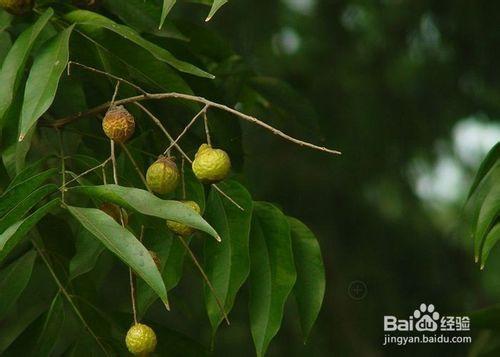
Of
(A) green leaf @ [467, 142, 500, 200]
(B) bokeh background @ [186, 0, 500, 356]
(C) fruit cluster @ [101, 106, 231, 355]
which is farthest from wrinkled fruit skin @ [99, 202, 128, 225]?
(B) bokeh background @ [186, 0, 500, 356]

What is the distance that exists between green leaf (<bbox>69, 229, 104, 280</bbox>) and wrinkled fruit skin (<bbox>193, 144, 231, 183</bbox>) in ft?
0.47

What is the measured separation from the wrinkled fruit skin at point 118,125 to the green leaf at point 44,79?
0.22 ft

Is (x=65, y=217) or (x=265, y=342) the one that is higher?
(x=65, y=217)

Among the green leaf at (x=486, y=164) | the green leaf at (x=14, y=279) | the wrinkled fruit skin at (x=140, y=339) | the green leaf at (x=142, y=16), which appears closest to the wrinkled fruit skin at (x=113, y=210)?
the wrinkled fruit skin at (x=140, y=339)

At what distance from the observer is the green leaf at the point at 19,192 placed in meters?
1.11

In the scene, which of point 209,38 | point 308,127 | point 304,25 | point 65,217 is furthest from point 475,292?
point 65,217

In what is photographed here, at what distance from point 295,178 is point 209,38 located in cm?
124

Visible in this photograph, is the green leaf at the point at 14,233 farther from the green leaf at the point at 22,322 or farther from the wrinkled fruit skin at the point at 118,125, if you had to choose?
the green leaf at the point at 22,322

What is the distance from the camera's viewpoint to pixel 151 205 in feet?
3.48

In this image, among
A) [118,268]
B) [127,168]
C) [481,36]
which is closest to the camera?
[127,168]

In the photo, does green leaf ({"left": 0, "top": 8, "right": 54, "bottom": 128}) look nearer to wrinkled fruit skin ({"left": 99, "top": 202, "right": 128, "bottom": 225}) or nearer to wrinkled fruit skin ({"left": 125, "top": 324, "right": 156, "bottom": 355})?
wrinkled fruit skin ({"left": 99, "top": 202, "right": 128, "bottom": 225})

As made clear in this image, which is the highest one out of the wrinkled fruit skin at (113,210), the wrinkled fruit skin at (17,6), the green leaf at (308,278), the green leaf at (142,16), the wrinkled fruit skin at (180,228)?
the green leaf at (142,16)

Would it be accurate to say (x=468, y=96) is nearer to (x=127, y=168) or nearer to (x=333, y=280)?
(x=333, y=280)

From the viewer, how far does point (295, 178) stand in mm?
2939
